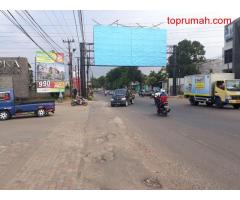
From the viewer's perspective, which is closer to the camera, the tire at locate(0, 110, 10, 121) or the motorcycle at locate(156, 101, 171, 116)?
the motorcycle at locate(156, 101, 171, 116)

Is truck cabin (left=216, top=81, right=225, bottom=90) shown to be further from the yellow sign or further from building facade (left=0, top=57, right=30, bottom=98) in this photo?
the yellow sign

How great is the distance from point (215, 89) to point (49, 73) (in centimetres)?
3344

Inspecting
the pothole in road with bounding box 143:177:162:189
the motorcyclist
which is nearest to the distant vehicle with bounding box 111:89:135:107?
the motorcyclist

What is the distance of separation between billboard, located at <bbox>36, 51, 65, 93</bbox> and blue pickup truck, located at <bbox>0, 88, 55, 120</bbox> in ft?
105

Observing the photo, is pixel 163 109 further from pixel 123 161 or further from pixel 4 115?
pixel 123 161

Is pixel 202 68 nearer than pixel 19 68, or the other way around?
pixel 19 68

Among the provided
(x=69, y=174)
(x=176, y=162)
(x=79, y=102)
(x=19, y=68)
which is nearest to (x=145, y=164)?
(x=176, y=162)

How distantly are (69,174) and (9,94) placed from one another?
18989mm

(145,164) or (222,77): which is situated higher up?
(222,77)

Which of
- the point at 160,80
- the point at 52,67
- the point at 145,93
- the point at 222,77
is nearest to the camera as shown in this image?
the point at 222,77

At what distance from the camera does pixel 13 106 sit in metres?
25.6

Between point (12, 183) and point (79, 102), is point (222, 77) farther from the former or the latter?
point (12, 183)

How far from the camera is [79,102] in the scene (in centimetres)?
4294

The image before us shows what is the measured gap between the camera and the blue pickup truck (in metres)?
25.3
